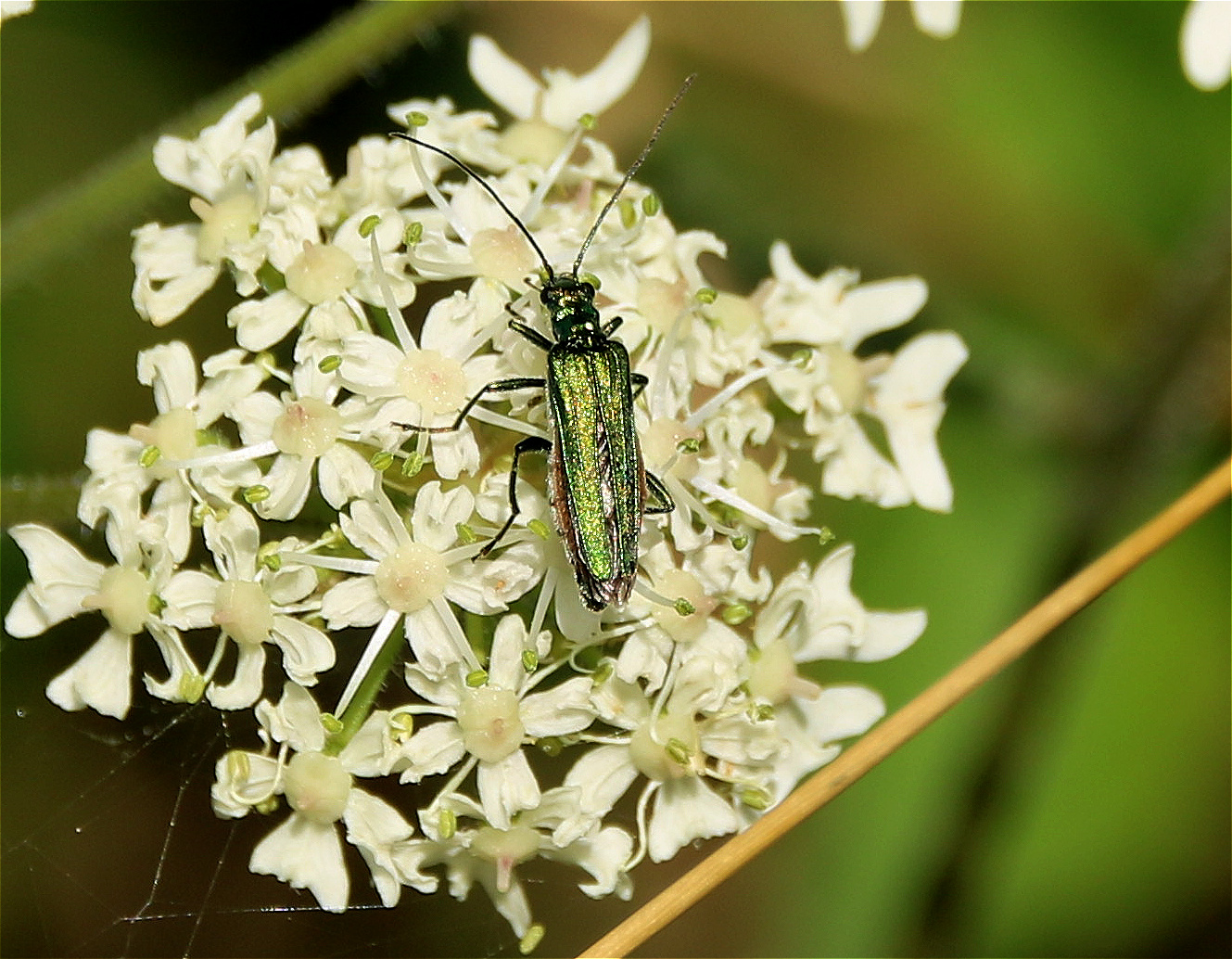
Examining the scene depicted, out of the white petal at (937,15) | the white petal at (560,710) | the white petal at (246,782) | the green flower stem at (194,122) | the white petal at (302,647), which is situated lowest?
the white petal at (560,710)

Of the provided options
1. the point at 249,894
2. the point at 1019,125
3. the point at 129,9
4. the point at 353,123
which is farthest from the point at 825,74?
the point at 249,894

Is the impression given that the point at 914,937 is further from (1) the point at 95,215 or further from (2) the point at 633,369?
(1) the point at 95,215

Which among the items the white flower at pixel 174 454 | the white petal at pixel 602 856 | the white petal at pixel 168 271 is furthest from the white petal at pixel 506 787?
the white petal at pixel 168 271

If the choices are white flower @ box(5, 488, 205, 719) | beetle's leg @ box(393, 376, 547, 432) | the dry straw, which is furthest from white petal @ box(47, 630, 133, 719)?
the dry straw

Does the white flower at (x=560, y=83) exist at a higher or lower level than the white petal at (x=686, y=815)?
higher

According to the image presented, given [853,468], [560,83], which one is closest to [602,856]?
[853,468]

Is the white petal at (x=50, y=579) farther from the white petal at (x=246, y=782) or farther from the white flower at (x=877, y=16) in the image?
the white flower at (x=877, y=16)
